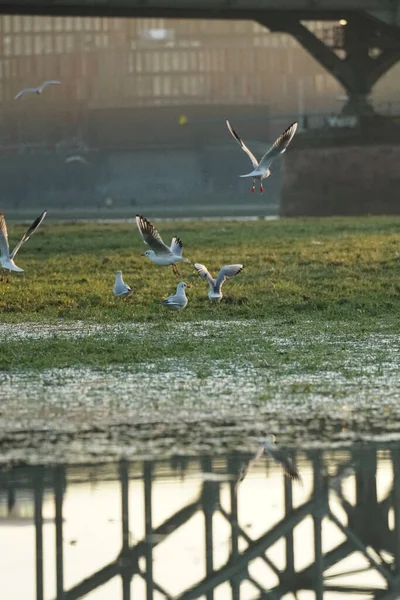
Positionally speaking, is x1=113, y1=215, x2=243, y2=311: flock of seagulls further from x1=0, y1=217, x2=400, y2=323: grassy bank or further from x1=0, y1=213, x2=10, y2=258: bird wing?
x1=0, y1=213, x2=10, y2=258: bird wing

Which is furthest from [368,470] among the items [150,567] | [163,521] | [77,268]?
[77,268]

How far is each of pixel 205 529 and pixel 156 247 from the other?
9.86 meters

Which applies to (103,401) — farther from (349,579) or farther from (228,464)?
(349,579)

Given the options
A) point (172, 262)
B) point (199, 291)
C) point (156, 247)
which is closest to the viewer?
point (156, 247)

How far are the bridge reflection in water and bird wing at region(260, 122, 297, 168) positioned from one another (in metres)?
10.0

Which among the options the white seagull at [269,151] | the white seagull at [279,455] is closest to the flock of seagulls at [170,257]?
the white seagull at [269,151]

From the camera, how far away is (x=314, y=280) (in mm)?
18609

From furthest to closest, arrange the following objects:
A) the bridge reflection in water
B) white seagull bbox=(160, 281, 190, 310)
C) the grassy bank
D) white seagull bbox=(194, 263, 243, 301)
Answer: the grassy bank → white seagull bbox=(194, 263, 243, 301) → white seagull bbox=(160, 281, 190, 310) → the bridge reflection in water

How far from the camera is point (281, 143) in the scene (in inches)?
687

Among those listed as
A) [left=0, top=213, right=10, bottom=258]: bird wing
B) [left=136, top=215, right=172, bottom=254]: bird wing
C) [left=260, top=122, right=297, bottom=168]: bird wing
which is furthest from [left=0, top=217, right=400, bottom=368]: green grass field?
[left=260, top=122, right=297, bottom=168]: bird wing

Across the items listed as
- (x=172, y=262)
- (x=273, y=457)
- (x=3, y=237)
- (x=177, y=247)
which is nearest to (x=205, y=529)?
(x=273, y=457)

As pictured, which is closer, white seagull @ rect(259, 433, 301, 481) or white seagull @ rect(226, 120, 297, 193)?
white seagull @ rect(259, 433, 301, 481)

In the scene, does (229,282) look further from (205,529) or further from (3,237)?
(205,529)

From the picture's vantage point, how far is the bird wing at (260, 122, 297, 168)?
56.5 feet
